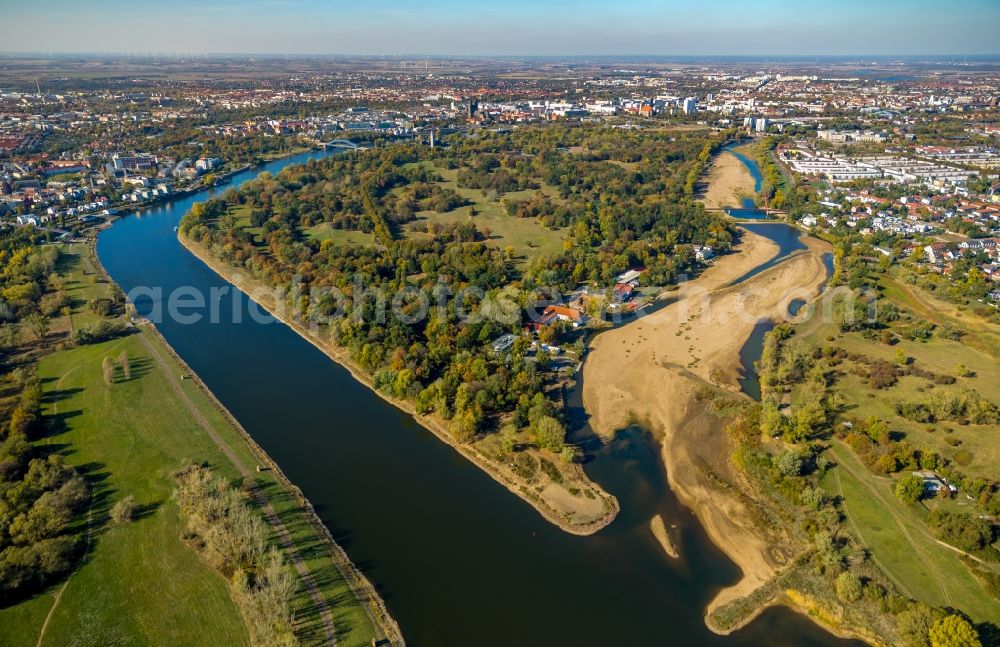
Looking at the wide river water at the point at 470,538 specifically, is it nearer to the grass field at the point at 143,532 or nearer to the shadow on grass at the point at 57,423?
the grass field at the point at 143,532

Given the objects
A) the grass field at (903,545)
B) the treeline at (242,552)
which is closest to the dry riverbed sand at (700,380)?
the grass field at (903,545)

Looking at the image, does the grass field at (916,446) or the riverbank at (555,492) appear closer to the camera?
the grass field at (916,446)

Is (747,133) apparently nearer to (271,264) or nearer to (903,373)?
(903,373)

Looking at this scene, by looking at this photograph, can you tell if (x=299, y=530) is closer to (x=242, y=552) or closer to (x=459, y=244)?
(x=242, y=552)

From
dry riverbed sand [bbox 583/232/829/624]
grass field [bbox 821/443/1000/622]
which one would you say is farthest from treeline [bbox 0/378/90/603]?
grass field [bbox 821/443/1000/622]

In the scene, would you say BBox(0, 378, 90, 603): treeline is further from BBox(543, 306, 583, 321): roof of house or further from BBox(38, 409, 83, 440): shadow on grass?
BBox(543, 306, 583, 321): roof of house

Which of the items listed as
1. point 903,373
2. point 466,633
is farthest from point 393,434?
point 903,373
